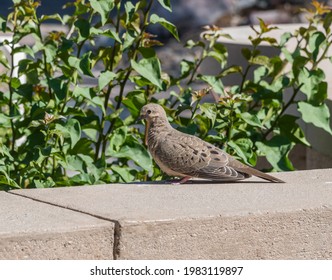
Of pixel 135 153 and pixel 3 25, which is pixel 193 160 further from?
pixel 3 25

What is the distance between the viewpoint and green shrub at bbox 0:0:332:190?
5.05m

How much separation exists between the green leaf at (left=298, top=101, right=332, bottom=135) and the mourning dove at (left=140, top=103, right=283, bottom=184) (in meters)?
0.75

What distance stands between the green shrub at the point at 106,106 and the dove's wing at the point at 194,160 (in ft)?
1.15

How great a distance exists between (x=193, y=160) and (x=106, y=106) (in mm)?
877

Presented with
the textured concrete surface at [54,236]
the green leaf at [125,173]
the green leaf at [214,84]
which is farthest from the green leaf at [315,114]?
the textured concrete surface at [54,236]

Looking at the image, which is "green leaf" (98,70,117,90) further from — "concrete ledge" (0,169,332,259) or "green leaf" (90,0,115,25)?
"concrete ledge" (0,169,332,259)

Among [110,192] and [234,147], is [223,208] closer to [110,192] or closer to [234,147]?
[110,192]

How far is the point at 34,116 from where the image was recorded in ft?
17.1

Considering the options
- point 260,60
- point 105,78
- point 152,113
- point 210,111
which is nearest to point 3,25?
point 105,78

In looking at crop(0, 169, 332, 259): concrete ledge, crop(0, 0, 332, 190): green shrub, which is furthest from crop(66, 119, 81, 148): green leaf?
crop(0, 169, 332, 259): concrete ledge

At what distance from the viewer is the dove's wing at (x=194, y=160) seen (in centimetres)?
474

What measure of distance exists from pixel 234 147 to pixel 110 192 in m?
1.04

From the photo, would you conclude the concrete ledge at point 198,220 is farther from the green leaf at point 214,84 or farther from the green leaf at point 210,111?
the green leaf at point 214,84

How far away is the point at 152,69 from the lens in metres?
5.22
